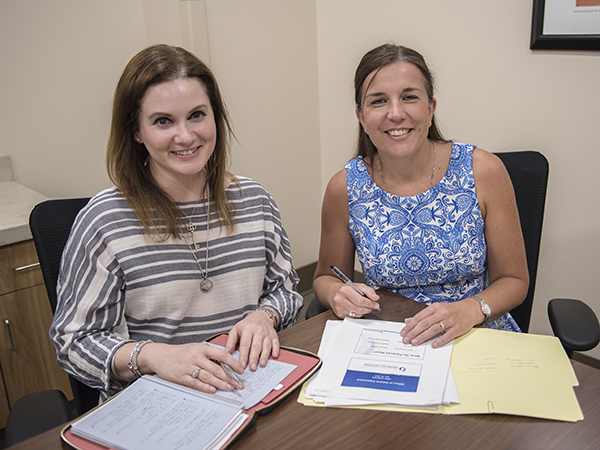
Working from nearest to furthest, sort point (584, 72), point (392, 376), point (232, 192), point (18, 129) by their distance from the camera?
point (392, 376), point (232, 192), point (584, 72), point (18, 129)

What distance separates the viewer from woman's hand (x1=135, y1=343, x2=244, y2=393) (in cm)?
107

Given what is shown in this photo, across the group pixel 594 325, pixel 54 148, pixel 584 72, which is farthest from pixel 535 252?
pixel 54 148

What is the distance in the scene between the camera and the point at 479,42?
2504 mm

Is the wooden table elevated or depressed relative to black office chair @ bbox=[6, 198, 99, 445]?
depressed

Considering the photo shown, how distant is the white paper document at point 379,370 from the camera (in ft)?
3.39

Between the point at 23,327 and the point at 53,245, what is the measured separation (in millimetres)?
987

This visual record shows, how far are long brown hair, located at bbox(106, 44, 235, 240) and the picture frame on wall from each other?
1.56 m

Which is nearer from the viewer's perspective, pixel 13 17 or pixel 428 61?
pixel 13 17

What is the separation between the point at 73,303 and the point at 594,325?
4.34ft

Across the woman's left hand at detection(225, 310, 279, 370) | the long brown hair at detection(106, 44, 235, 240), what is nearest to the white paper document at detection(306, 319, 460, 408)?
the woman's left hand at detection(225, 310, 279, 370)

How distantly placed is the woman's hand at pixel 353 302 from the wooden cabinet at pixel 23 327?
1.32 meters

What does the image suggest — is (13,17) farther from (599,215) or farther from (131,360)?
(599,215)

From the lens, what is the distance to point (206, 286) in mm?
1403

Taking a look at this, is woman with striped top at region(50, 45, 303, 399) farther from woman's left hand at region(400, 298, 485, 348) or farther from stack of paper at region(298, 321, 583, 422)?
woman's left hand at region(400, 298, 485, 348)
